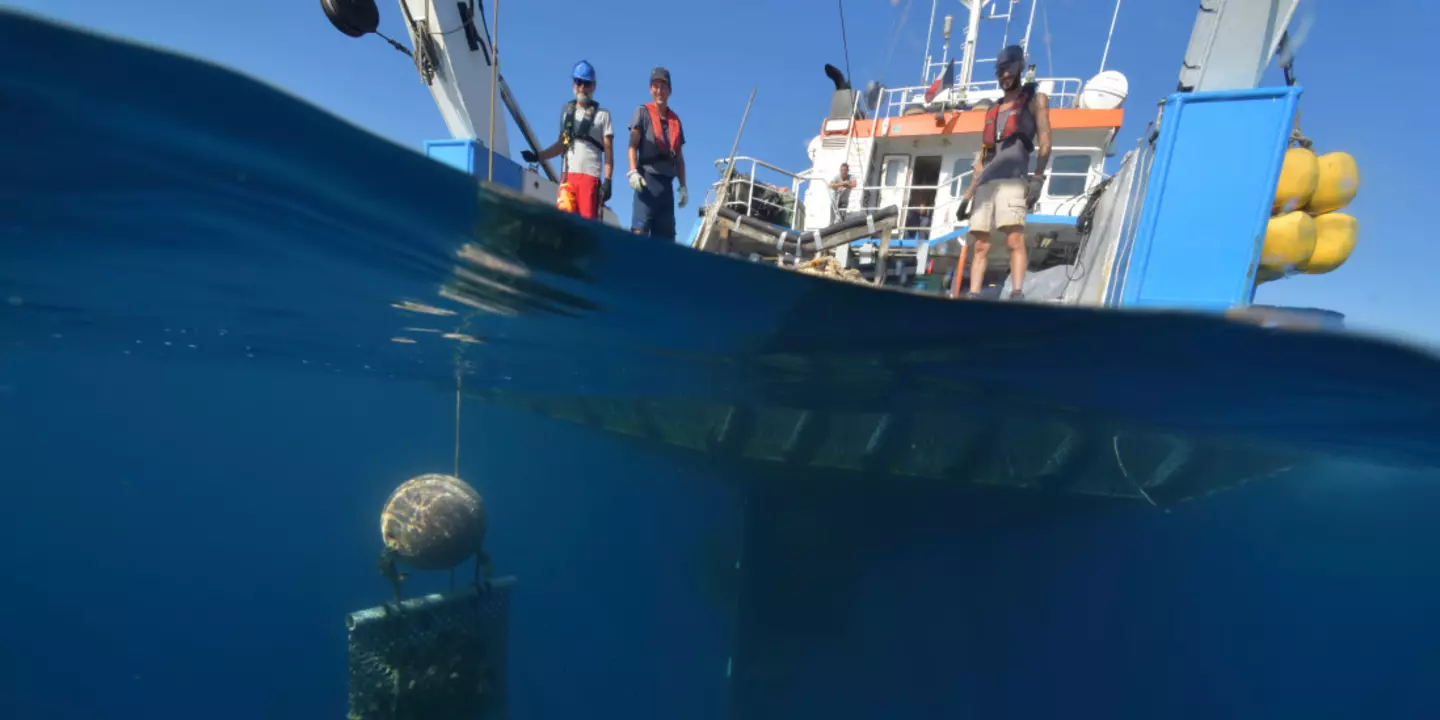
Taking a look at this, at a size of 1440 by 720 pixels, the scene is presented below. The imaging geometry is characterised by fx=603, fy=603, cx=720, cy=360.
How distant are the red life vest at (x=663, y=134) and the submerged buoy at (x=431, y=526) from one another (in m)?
3.84

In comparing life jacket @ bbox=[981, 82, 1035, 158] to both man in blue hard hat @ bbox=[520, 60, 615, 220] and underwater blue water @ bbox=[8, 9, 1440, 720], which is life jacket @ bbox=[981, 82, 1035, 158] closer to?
underwater blue water @ bbox=[8, 9, 1440, 720]

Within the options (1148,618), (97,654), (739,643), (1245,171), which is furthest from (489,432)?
(97,654)

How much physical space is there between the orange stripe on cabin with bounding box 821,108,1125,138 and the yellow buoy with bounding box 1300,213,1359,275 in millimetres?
9428

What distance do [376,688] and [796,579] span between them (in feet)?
17.1

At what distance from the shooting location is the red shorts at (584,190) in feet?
21.1

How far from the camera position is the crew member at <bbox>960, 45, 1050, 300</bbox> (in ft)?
17.9

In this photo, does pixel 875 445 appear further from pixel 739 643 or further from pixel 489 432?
pixel 489 432

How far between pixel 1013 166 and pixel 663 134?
337 cm

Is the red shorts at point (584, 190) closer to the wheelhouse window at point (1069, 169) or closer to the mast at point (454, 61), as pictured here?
the mast at point (454, 61)

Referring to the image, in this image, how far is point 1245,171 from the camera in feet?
13.4

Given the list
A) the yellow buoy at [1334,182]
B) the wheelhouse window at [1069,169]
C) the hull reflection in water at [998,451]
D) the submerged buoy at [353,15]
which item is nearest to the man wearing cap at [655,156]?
the submerged buoy at [353,15]

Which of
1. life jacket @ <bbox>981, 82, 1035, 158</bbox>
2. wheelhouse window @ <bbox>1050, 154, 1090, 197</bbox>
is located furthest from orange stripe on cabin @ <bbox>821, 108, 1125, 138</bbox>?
life jacket @ <bbox>981, 82, 1035, 158</bbox>

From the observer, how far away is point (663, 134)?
6180 millimetres

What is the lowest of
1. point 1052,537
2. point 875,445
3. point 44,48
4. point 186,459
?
point 186,459
